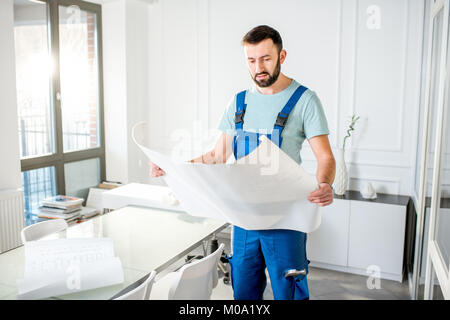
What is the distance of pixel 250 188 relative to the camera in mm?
1260

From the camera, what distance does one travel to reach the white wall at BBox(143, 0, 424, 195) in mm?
3287

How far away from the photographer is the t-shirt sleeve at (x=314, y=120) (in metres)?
1.57

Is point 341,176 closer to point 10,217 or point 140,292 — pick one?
point 140,292

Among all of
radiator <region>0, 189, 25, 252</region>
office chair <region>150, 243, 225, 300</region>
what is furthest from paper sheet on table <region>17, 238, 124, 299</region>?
radiator <region>0, 189, 25, 252</region>

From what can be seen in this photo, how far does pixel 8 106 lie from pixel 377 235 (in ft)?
9.37

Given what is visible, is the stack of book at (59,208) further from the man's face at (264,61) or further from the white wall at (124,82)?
the man's face at (264,61)

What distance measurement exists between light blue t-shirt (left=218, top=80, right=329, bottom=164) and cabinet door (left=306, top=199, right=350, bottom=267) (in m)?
1.71

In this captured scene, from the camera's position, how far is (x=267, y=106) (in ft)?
5.39

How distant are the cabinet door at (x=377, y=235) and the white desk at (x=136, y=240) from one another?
1285mm

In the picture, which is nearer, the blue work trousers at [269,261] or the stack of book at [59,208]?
the blue work trousers at [269,261]

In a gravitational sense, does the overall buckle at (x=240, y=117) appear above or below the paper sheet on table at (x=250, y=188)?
above

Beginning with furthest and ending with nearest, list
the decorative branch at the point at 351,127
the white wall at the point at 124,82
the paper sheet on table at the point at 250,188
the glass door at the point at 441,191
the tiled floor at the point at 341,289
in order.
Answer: the white wall at the point at 124,82
the decorative branch at the point at 351,127
the tiled floor at the point at 341,289
the glass door at the point at 441,191
the paper sheet on table at the point at 250,188

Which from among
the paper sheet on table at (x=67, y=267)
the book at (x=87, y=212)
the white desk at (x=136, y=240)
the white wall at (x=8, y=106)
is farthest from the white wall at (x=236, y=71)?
the paper sheet on table at (x=67, y=267)
